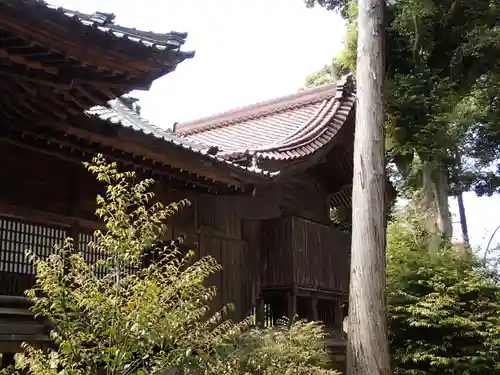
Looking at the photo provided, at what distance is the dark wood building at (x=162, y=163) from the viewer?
6.00 m

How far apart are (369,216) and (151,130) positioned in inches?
149

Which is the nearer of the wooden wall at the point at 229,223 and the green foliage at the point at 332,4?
the wooden wall at the point at 229,223

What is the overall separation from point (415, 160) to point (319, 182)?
567 centimetres

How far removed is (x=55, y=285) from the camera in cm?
534

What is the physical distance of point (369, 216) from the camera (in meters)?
9.86

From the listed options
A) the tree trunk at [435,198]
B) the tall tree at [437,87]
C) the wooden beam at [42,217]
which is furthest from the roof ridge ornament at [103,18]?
the tree trunk at [435,198]

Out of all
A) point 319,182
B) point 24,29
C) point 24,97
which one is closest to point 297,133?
point 319,182

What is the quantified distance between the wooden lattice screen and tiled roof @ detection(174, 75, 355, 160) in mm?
3677

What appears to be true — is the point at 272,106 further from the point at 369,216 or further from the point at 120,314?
the point at 120,314

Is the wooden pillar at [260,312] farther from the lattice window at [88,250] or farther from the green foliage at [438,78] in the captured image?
the green foliage at [438,78]

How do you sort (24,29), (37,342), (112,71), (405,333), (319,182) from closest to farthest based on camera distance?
(24,29) → (112,71) → (37,342) → (405,333) → (319,182)

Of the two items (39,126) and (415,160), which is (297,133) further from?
(415,160)

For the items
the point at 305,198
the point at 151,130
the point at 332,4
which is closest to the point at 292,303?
the point at 305,198

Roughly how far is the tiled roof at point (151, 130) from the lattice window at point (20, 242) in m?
1.62
